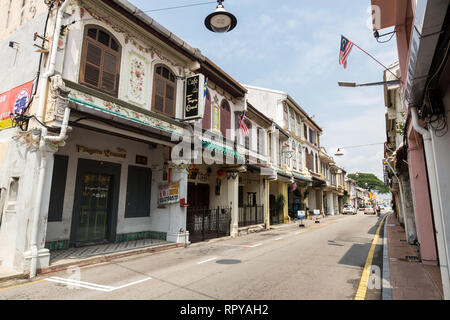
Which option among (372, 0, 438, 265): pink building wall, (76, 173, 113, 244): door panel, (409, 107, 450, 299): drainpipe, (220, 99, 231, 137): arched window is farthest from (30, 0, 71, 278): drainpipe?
(372, 0, 438, 265): pink building wall

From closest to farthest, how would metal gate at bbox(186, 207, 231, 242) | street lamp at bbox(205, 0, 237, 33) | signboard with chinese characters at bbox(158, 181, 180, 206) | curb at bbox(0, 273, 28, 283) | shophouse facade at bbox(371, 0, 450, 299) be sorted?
1. shophouse facade at bbox(371, 0, 450, 299)
2. curb at bbox(0, 273, 28, 283)
3. street lamp at bbox(205, 0, 237, 33)
4. signboard with chinese characters at bbox(158, 181, 180, 206)
5. metal gate at bbox(186, 207, 231, 242)

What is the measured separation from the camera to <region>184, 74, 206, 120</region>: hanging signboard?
11070 mm

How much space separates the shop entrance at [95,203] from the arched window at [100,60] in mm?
3045

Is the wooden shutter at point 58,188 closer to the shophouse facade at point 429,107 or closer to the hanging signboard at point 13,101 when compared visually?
the hanging signboard at point 13,101

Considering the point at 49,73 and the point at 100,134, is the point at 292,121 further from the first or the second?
the point at 49,73

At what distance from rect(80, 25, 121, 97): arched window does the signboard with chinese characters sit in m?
4.38

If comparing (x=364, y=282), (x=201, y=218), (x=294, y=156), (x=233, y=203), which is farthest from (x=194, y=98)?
(x=294, y=156)

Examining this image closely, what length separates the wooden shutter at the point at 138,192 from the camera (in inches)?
446

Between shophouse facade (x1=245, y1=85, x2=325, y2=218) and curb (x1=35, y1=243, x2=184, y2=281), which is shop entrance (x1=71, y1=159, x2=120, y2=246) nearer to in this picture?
curb (x1=35, y1=243, x2=184, y2=281)

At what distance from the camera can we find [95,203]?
33.8 ft

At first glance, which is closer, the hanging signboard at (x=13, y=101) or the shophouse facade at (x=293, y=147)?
the hanging signboard at (x=13, y=101)

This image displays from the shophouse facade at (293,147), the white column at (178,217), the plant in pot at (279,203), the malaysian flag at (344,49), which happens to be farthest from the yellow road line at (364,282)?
the plant in pot at (279,203)

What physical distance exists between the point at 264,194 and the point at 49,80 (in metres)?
14.7

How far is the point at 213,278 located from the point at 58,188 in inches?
250
